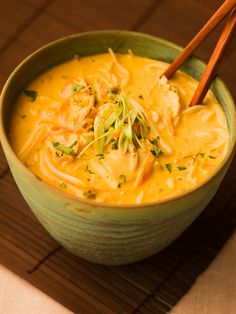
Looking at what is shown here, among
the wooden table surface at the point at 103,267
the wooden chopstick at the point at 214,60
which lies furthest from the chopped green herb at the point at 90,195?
the wooden chopstick at the point at 214,60

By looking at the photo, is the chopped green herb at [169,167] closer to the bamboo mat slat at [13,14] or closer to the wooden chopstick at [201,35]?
the wooden chopstick at [201,35]

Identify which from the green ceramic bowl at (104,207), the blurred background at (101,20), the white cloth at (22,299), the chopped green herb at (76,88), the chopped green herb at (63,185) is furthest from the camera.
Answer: the blurred background at (101,20)

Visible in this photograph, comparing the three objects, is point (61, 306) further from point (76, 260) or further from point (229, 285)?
point (229, 285)

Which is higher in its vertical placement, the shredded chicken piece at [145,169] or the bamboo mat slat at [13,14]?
the bamboo mat slat at [13,14]

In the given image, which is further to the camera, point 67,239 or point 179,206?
point 67,239

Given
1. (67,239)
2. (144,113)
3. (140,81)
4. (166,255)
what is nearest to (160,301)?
(166,255)
